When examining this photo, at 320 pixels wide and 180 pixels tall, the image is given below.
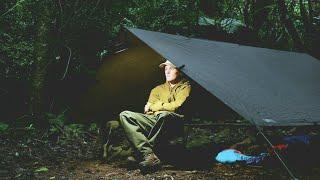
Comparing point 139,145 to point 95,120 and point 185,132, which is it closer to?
point 185,132

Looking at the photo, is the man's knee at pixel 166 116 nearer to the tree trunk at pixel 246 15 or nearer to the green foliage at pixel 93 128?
the green foliage at pixel 93 128

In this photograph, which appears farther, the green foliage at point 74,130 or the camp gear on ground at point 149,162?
the green foliage at point 74,130

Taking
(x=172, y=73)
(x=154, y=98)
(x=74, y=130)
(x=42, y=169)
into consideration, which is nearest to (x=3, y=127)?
(x=74, y=130)

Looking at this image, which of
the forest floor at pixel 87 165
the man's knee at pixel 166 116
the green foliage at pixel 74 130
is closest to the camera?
the forest floor at pixel 87 165

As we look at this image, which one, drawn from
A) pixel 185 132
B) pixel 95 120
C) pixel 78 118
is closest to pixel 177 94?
pixel 185 132

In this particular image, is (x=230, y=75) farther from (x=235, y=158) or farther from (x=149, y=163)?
(x=149, y=163)

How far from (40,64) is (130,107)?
130 centimetres

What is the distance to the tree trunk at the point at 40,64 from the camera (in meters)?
5.03

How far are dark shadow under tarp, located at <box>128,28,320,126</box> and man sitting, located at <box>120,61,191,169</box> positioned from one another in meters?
A: 0.28

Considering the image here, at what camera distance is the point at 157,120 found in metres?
3.78

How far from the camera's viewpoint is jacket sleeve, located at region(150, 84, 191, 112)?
13.1 feet

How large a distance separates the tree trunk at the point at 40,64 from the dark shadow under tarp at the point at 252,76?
5.51ft

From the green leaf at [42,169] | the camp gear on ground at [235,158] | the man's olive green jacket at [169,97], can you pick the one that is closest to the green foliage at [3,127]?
the green leaf at [42,169]

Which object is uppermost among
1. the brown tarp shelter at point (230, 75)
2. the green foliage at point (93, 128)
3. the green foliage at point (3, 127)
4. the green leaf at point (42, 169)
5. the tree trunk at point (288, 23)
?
the tree trunk at point (288, 23)
